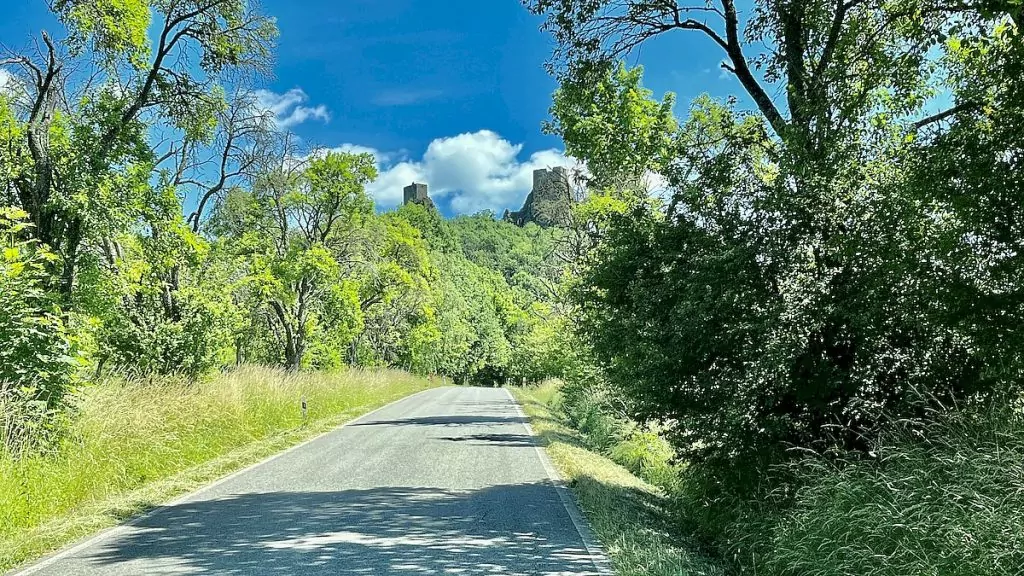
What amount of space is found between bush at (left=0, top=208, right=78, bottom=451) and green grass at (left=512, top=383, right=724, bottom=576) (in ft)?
22.7

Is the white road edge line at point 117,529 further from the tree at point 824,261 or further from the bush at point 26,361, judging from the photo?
the tree at point 824,261

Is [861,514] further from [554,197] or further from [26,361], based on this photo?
[554,197]

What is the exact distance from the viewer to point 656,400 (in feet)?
31.0

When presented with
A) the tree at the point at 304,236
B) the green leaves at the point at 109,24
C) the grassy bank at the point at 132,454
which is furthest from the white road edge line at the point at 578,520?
the tree at the point at 304,236

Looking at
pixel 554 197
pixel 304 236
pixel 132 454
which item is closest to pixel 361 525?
pixel 132 454

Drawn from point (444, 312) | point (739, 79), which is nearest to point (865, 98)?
point (739, 79)

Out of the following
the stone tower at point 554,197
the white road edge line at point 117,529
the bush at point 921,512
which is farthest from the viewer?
the stone tower at point 554,197

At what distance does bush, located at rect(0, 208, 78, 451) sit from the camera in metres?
8.86

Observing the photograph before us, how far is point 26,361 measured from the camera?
9250 millimetres

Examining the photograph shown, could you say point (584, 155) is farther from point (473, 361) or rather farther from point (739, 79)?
point (473, 361)

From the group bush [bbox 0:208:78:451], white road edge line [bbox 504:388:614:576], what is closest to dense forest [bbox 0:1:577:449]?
bush [bbox 0:208:78:451]

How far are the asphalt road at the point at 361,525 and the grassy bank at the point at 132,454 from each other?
56 cm

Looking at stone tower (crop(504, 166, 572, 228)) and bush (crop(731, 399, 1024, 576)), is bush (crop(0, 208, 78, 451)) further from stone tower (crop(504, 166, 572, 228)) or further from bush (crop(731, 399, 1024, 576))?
stone tower (crop(504, 166, 572, 228))

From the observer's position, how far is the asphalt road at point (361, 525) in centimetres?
646
